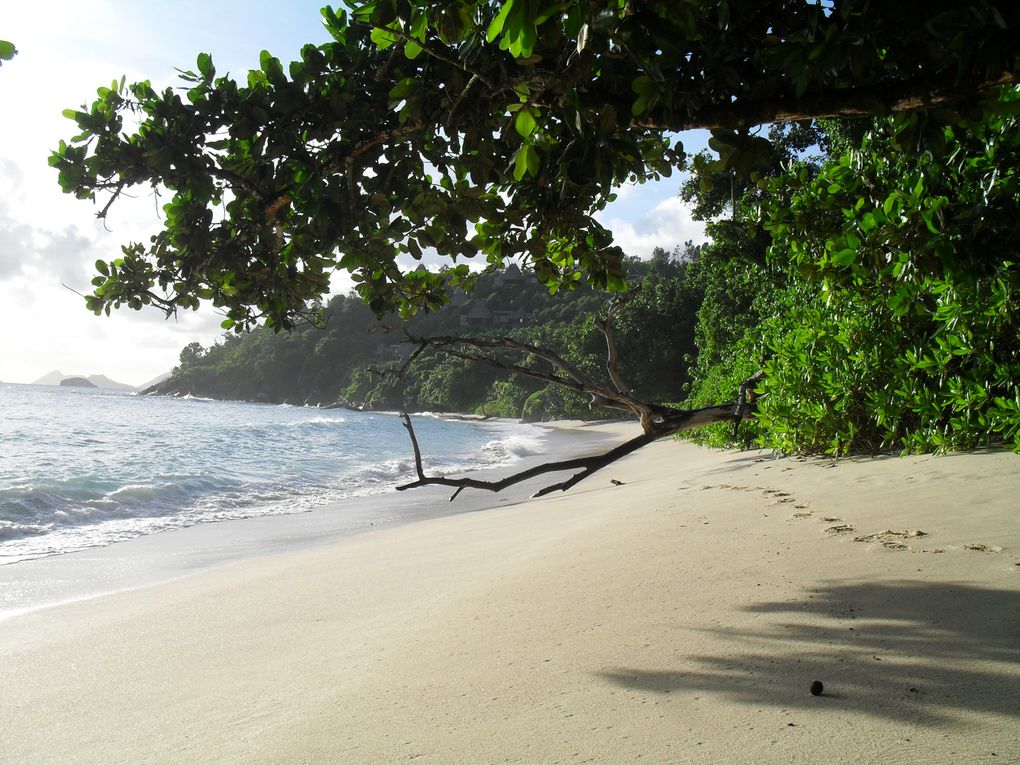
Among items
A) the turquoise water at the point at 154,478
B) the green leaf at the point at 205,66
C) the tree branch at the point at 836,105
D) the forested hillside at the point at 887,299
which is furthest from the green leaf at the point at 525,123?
the turquoise water at the point at 154,478

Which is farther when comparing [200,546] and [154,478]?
[154,478]

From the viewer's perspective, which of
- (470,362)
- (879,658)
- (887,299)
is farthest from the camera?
(470,362)

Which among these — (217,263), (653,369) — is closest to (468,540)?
(217,263)

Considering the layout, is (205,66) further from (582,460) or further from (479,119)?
(582,460)

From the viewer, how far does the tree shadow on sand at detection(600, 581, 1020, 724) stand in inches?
65.9

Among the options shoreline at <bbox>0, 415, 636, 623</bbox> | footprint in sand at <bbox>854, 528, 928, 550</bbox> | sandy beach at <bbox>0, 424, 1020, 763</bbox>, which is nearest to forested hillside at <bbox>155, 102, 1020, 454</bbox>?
sandy beach at <bbox>0, 424, 1020, 763</bbox>

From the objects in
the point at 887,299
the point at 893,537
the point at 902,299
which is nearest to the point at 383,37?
the point at 893,537

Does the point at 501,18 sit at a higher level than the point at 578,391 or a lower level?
higher

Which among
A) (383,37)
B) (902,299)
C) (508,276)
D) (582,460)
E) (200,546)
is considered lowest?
(200,546)

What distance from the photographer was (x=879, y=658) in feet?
6.36

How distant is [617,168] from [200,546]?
606 centimetres

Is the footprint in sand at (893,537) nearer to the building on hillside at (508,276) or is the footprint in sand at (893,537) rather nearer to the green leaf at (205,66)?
the building on hillside at (508,276)

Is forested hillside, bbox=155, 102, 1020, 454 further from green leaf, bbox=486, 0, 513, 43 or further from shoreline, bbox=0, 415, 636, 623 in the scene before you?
shoreline, bbox=0, 415, 636, 623

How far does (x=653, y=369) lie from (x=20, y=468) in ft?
95.1
